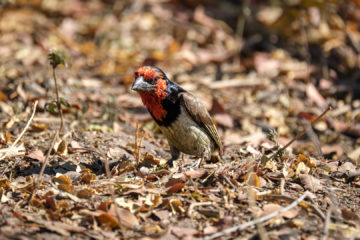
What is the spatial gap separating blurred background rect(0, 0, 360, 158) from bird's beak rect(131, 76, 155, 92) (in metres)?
1.18

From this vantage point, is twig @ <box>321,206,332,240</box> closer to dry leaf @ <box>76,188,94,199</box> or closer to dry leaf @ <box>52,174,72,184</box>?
dry leaf @ <box>76,188,94,199</box>

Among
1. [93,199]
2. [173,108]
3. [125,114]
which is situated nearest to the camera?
[93,199]

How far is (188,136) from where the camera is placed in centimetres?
440

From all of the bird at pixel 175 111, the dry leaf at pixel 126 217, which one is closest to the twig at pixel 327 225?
the dry leaf at pixel 126 217

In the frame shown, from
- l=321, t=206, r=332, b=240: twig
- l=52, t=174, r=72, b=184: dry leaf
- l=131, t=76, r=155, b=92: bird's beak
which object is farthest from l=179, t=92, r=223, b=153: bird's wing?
l=321, t=206, r=332, b=240: twig

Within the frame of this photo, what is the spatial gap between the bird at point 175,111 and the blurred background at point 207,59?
113cm

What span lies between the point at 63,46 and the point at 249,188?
19.2ft

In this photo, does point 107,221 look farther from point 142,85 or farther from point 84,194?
point 142,85

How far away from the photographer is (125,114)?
6.11 m

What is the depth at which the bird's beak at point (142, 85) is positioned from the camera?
4.30 m

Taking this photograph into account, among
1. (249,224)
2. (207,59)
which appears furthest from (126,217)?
(207,59)

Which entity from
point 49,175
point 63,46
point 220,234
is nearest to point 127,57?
point 63,46

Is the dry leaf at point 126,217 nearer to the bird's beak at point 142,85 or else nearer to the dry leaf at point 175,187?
the dry leaf at point 175,187

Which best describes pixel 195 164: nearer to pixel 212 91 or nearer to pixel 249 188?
pixel 249 188
